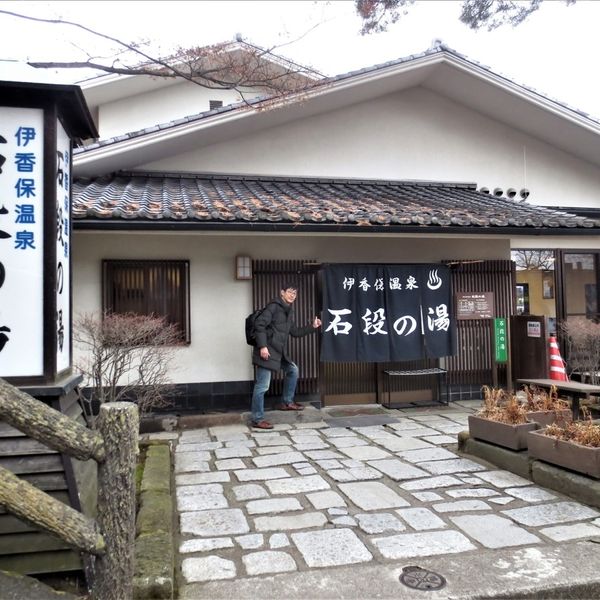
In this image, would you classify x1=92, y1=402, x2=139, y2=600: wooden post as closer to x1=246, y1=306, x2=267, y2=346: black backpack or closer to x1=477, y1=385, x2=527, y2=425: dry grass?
x1=477, y1=385, x2=527, y2=425: dry grass

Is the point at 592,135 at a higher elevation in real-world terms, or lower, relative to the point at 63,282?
higher

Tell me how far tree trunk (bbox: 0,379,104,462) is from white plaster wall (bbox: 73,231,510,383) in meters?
5.70

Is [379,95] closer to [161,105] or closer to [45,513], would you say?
[161,105]

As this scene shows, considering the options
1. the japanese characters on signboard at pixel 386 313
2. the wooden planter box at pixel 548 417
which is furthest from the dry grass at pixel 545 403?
the japanese characters on signboard at pixel 386 313

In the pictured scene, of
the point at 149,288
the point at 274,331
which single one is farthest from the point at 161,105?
the point at 274,331

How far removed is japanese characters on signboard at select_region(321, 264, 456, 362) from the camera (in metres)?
8.61

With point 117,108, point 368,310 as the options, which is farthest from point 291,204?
point 117,108

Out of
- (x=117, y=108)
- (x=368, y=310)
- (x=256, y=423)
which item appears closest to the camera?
(x=256, y=423)

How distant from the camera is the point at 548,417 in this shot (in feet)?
20.1

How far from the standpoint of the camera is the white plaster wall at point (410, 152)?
10281 millimetres

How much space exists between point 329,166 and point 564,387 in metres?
6.31

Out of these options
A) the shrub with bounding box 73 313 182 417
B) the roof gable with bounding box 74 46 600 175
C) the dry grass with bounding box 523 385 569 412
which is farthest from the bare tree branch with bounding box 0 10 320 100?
the dry grass with bounding box 523 385 569 412

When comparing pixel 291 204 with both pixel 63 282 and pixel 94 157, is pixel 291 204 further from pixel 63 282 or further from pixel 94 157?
pixel 63 282

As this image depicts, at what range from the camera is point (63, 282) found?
4207 millimetres
